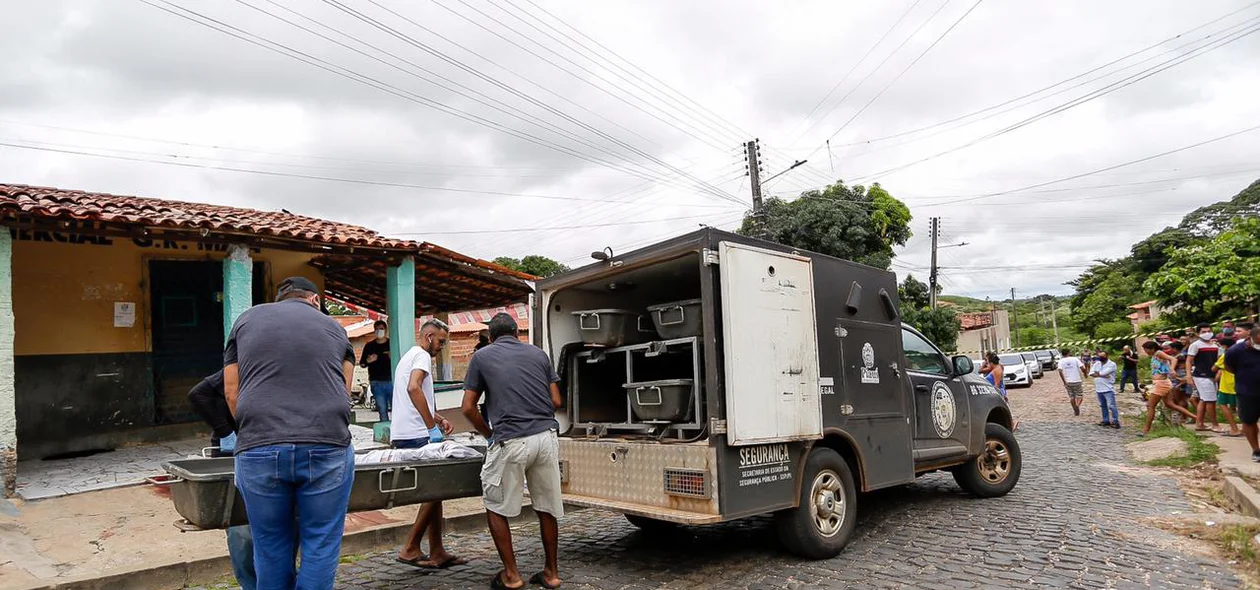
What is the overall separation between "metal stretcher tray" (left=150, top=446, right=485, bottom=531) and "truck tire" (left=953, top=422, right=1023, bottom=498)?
16.3ft

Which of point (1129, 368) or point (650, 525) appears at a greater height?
point (650, 525)

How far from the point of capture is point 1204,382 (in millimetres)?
11805

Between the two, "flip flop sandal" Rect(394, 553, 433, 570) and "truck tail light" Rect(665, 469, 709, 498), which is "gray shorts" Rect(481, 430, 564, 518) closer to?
"truck tail light" Rect(665, 469, 709, 498)

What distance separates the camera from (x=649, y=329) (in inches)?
257

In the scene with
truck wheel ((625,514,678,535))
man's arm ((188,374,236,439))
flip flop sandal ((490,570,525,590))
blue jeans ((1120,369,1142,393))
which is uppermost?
man's arm ((188,374,236,439))

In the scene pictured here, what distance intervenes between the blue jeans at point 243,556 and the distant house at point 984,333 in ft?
180

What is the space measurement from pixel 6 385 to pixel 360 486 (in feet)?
15.7

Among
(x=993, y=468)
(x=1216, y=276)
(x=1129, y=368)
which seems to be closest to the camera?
(x=993, y=468)

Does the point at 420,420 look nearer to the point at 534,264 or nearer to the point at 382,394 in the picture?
the point at 382,394

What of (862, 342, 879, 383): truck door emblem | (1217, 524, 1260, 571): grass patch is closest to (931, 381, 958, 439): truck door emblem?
(862, 342, 879, 383): truck door emblem

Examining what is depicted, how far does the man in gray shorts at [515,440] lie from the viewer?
15.4 ft

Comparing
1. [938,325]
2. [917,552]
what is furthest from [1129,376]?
[917,552]

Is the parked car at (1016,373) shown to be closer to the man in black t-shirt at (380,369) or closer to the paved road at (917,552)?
the paved road at (917,552)

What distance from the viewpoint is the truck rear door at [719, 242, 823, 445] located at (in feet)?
15.9
